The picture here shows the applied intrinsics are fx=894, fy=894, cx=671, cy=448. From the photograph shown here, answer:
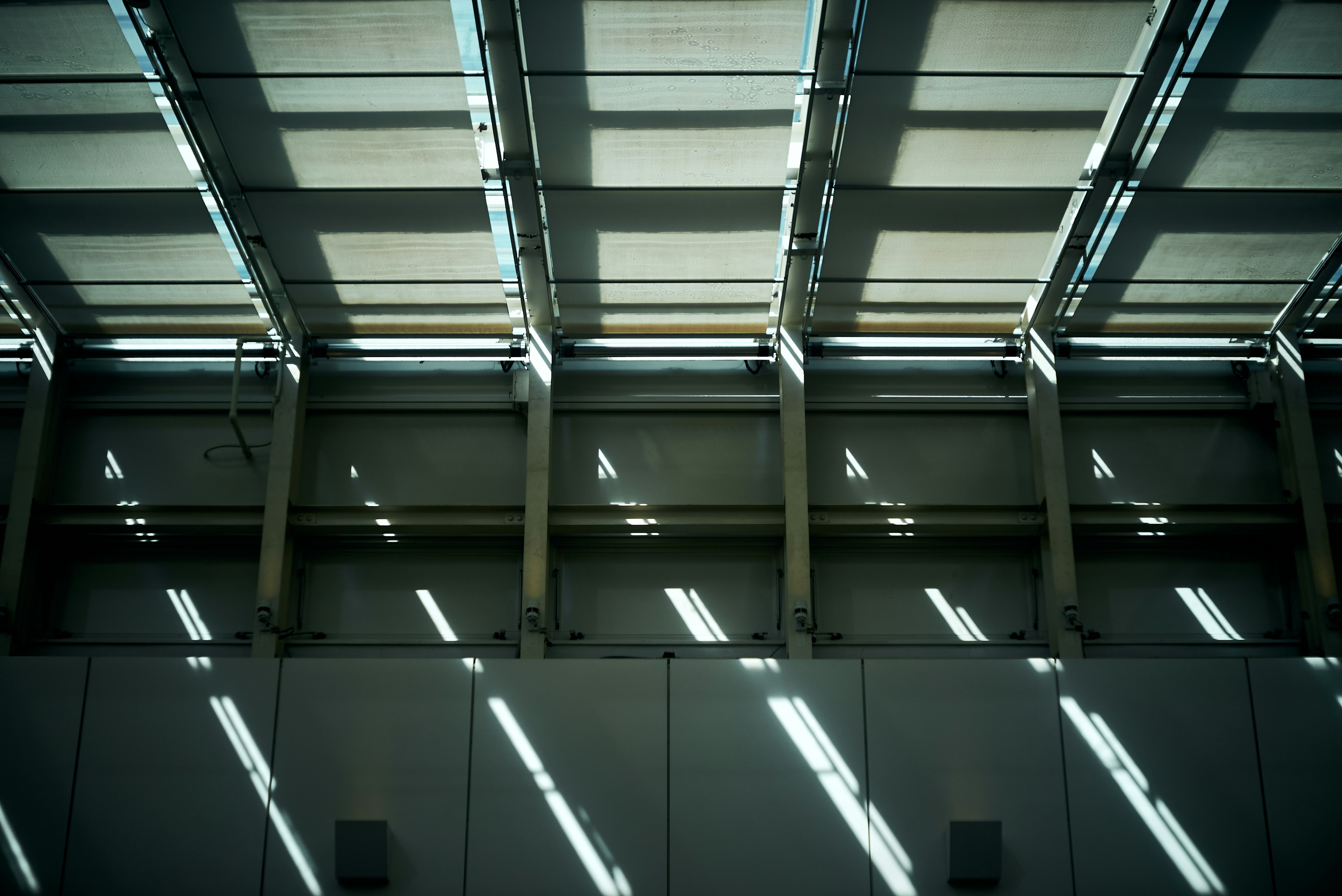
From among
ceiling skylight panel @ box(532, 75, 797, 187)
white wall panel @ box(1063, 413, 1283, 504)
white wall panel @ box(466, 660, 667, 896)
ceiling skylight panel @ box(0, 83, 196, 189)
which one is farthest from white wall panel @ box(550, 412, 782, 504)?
ceiling skylight panel @ box(0, 83, 196, 189)

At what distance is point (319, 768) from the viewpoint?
464 inches

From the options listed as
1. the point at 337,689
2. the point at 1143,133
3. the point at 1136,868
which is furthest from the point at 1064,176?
the point at 337,689

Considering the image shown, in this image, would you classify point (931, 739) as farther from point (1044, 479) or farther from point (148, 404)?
point (148, 404)

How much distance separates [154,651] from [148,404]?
13.2 ft

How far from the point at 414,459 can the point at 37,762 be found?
6448 millimetres

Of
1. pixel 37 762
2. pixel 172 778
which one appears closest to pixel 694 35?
pixel 172 778

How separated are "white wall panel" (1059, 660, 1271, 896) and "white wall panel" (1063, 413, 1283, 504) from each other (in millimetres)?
3350

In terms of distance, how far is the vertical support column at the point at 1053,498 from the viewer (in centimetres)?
1332

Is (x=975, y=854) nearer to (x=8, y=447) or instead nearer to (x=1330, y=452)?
(x=1330, y=452)

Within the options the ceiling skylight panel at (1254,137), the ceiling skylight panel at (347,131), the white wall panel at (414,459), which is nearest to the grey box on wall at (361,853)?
the white wall panel at (414,459)

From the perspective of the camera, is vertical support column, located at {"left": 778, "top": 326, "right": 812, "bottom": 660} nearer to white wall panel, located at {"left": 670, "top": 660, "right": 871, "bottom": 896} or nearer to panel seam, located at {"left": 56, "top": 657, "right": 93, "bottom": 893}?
white wall panel, located at {"left": 670, "top": 660, "right": 871, "bottom": 896}

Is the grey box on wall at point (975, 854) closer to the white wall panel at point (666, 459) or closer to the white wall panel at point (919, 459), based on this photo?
the white wall panel at point (919, 459)

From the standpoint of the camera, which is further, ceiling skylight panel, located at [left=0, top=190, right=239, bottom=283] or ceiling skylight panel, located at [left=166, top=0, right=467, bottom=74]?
ceiling skylight panel, located at [left=0, top=190, right=239, bottom=283]

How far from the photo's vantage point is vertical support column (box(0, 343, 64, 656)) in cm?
1346
